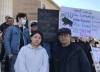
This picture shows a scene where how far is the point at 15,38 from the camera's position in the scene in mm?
14281

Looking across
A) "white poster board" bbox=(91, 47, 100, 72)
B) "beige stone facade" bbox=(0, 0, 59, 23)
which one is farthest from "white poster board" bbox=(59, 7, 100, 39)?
"beige stone facade" bbox=(0, 0, 59, 23)

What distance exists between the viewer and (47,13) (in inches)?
522

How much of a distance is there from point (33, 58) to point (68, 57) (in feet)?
2.36

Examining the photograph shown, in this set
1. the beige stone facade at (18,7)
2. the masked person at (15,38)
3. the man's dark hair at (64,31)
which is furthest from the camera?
the beige stone facade at (18,7)

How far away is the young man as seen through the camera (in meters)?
12.0

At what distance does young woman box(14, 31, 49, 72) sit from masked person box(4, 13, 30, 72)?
189 cm

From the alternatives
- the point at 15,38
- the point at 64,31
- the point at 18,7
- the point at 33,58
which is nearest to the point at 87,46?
the point at 15,38

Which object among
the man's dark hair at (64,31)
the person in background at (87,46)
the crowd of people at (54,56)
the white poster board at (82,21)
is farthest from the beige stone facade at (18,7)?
the man's dark hair at (64,31)

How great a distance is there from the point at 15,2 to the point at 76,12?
474 inches

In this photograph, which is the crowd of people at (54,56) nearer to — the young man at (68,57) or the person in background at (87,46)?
the young man at (68,57)

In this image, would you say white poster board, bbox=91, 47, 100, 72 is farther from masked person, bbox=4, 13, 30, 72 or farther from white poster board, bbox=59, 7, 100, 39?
masked person, bbox=4, 13, 30, 72

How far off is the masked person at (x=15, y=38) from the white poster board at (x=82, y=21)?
1284mm

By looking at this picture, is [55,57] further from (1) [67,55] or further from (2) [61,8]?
(2) [61,8]

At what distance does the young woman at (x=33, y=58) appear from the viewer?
1212 centimetres
